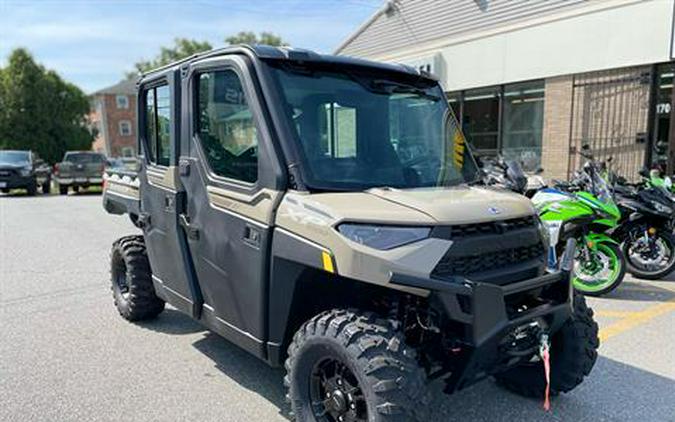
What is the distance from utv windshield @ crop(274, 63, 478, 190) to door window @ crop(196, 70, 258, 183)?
31cm

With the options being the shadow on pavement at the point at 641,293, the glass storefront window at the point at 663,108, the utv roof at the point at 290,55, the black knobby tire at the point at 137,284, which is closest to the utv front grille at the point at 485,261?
the utv roof at the point at 290,55

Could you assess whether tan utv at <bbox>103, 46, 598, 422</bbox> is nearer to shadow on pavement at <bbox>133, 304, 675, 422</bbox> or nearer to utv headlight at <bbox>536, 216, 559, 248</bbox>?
utv headlight at <bbox>536, 216, 559, 248</bbox>

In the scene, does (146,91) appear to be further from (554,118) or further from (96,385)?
(554,118)

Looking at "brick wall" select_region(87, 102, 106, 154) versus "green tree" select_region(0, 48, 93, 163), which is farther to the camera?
"brick wall" select_region(87, 102, 106, 154)

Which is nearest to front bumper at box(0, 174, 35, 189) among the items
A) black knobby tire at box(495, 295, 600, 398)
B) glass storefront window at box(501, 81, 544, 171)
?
glass storefront window at box(501, 81, 544, 171)

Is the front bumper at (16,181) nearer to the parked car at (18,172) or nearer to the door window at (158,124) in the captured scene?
the parked car at (18,172)

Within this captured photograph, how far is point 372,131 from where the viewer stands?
10.5 ft

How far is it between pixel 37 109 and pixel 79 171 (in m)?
22.2

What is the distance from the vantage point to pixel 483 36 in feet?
41.1

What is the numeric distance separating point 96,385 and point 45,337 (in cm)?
130

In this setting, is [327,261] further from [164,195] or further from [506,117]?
[506,117]

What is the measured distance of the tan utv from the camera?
243 cm

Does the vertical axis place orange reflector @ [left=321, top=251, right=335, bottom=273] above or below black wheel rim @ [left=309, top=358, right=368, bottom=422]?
above

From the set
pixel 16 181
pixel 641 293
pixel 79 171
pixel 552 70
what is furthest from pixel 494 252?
pixel 16 181
